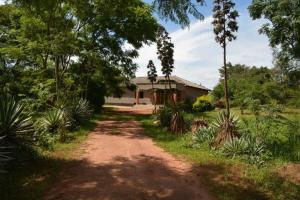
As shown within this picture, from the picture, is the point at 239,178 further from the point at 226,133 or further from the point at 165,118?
the point at 165,118

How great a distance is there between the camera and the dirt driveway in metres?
7.69

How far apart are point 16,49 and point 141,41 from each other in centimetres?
1059

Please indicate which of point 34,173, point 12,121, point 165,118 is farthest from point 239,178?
point 165,118

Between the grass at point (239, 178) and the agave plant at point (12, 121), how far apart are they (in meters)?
5.24

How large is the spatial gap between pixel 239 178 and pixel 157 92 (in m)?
35.8

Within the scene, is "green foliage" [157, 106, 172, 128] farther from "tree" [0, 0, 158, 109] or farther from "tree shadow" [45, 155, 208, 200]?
"tree shadow" [45, 155, 208, 200]

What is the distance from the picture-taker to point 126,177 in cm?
900

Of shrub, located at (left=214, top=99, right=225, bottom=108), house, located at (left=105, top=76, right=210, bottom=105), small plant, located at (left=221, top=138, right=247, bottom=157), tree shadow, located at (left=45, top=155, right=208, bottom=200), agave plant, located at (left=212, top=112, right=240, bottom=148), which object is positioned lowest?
tree shadow, located at (left=45, top=155, right=208, bottom=200)

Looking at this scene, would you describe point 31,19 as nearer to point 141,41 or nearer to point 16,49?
point 16,49

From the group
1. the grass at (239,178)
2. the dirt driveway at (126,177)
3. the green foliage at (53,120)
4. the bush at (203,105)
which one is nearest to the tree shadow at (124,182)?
the dirt driveway at (126,177)

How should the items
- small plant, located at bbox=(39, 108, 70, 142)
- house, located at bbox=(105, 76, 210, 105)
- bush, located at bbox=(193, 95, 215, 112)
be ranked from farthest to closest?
house, located at bbox=(105, 76, 210, 105) → bush, located at bbox=(193, 95, 215, 112) → small plant, located at bbox=(39, 108, 70, 142)

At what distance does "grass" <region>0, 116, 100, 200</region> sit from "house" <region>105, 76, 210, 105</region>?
3119 centimetres

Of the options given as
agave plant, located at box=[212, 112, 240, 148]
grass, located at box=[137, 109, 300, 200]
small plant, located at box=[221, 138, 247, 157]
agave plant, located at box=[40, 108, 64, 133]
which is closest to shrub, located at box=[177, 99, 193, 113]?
agave plant, located at box=[40, 108, 64, 133]

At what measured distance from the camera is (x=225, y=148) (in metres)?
11.5
